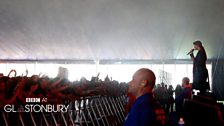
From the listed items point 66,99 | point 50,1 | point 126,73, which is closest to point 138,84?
point 66,99

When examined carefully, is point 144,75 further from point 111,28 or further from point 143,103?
point 111,28

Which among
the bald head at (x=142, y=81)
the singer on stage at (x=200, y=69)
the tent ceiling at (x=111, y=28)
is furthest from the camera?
the tent ceiling at (x=111, y=28)

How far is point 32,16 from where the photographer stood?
2275cm

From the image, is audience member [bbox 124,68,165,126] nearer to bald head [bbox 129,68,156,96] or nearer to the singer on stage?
bald head [bbox 129,68,156,96]

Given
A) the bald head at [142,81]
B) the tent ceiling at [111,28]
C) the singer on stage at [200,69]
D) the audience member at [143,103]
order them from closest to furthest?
→ the audience member at [143,103] → the bald head at [142,81] → the singer on stage at [200,69] → the tent ceiling at [111,28]

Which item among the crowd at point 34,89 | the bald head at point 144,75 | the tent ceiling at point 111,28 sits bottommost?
the crowd at point 34,89

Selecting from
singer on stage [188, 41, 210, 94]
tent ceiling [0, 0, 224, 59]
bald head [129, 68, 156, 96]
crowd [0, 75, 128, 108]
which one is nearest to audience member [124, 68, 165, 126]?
bald head [129, 68, 156, 96]

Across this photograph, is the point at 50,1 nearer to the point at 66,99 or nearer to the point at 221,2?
the point at 221,2

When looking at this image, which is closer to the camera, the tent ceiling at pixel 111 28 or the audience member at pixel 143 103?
the audience member at pixel 143 103

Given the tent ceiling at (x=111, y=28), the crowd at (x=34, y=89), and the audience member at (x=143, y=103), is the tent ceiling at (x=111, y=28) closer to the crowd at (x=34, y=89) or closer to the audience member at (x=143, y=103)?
the crowd at (x=34, y=89)

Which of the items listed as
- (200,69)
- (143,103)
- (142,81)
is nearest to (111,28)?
(200,69)

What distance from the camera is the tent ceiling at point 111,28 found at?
20.5 metres

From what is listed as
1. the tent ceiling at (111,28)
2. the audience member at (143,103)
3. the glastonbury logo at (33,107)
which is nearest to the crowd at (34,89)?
the glastonbury logo at (33,107)

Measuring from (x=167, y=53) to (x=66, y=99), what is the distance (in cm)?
2095
